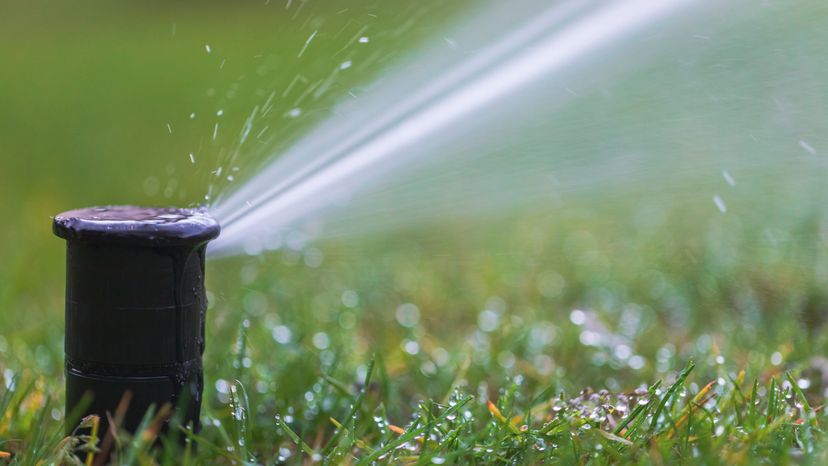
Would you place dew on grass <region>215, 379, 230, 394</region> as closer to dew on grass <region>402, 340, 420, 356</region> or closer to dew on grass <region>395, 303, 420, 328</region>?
dew on grass <region>402, 340, 420, 356</region>

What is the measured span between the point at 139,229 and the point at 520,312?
4.77 feet

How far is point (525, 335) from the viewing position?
228cm

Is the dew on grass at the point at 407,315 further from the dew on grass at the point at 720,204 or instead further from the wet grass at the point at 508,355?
the dew on grass at the point at 720,204

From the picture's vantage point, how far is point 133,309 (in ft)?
4.64

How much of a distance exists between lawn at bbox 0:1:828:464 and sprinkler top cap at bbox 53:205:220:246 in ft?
0.92

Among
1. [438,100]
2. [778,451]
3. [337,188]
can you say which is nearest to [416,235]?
[438,100]

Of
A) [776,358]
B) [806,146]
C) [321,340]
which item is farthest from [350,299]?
[806,146]

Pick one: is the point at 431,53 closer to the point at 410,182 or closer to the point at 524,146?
the point at 524,146

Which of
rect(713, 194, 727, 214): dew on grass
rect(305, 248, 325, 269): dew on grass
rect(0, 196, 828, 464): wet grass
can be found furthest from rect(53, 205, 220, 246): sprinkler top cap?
rect(713, 194, 727, 214): dew on grass

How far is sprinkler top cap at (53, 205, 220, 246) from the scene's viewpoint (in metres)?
1.37

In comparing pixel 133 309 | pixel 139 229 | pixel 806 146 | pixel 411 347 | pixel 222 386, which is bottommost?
pixel 806 146

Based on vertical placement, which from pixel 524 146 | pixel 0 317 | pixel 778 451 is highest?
pixel 0 317

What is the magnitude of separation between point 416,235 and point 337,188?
1424 millimetres

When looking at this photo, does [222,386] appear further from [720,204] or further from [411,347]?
[720,204]
